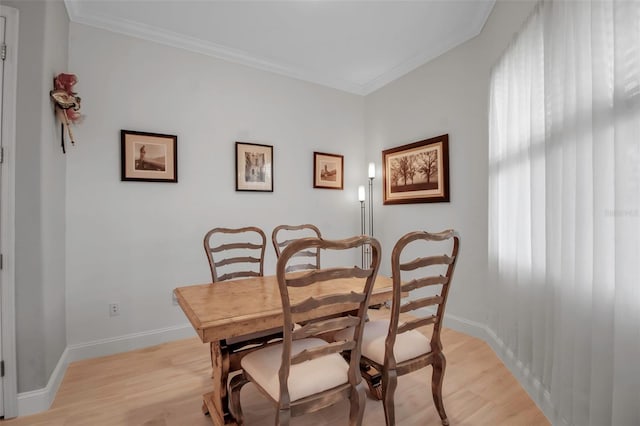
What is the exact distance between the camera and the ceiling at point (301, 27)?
249 centimetres

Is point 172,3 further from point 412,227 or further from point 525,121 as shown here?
point 412,227

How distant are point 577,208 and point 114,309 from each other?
3.31m

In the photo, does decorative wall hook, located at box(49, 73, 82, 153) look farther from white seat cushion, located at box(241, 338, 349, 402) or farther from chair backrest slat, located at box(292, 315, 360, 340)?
chair backrest slat, located at box(292, 315, 360, 340)

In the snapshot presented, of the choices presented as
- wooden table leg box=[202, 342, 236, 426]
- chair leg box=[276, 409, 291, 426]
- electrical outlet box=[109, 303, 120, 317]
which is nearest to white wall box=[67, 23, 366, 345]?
electrical outlet box=[109, 303, 120, 317]

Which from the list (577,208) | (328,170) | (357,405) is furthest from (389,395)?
(328,170)

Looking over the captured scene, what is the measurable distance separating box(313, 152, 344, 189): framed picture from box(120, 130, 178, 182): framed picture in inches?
62.7

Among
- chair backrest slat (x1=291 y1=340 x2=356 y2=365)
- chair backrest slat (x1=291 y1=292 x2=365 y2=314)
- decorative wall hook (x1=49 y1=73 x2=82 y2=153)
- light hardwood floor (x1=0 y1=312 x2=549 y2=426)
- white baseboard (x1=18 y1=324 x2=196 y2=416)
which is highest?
decorative wall hook (x1=49 y1=73 x2=82 y2=153)

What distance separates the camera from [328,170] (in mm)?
3855

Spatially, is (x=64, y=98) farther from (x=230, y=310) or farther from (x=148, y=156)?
(x=230, y=310)

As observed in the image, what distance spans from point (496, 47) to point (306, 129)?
2.06 meters

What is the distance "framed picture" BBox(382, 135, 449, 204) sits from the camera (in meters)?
3.10

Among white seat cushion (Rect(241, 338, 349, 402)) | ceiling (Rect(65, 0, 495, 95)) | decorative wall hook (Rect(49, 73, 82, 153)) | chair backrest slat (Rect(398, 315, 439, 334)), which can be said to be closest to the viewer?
white seat cushion (Rect(241, 338, 349, 402))

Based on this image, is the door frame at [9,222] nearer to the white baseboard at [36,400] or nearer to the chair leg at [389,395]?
the white baseboard at [36,400]

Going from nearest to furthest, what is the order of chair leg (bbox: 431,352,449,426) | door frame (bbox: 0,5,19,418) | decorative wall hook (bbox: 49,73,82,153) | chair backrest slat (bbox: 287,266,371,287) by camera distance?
1. chair backrest slat (bbox: 287,266,371,287)
2. chair leg (bbox: 431,352,449,426)
3. door frame (bbox: 0,5,19,418)
4. decorative wall hook (bbox: 49,73,82,153)
